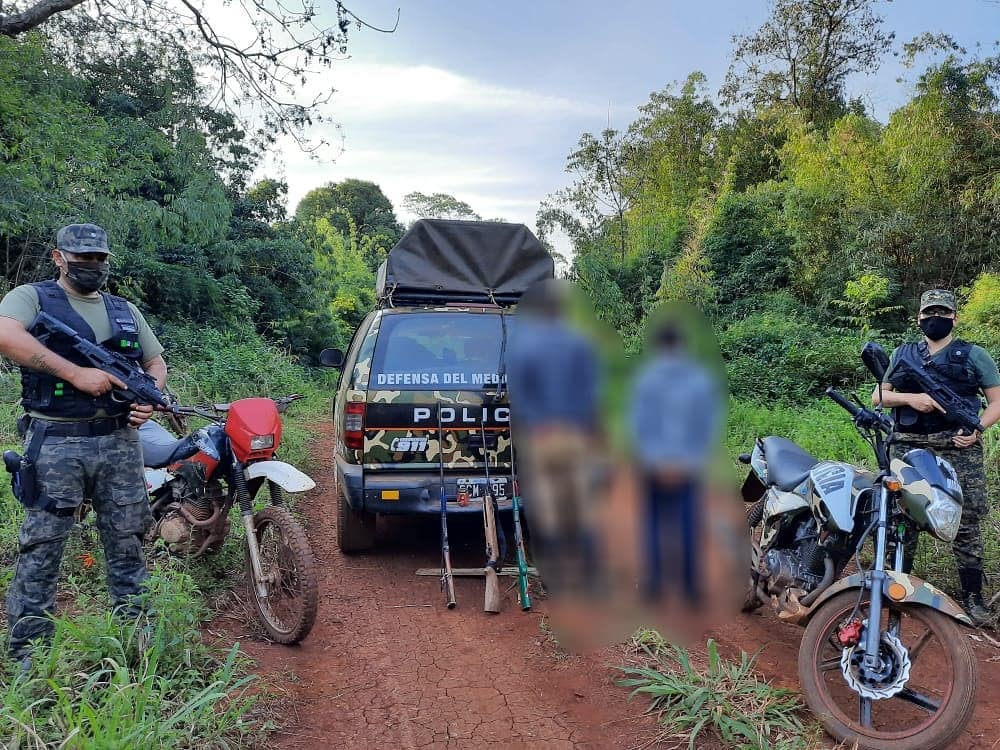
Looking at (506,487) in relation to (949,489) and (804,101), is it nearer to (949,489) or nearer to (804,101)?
(804,101)

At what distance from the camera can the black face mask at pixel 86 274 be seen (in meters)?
2.76

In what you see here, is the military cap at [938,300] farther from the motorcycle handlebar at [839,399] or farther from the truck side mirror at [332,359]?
the truck side mirror at [332,359]

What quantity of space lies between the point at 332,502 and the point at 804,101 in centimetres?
635

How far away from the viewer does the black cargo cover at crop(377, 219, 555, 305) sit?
5445mm

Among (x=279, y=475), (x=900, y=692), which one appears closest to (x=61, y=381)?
(x=279, y=475)

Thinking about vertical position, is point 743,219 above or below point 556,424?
above

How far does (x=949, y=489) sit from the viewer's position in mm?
2330

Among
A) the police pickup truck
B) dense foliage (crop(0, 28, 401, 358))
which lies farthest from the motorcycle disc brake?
dense foliage (crop(0, 28, 401, 358))

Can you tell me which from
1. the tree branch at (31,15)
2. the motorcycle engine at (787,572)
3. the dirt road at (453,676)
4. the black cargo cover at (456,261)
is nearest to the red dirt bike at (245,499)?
the dirt road at (453,676)

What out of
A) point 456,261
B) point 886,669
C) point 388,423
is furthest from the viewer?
point 456,261

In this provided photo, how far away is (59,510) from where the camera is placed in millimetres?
2951

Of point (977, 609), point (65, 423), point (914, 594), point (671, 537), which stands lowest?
point (977, 609)

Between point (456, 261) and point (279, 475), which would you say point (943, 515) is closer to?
point (279, 475)

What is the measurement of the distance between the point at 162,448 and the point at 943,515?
398cm
